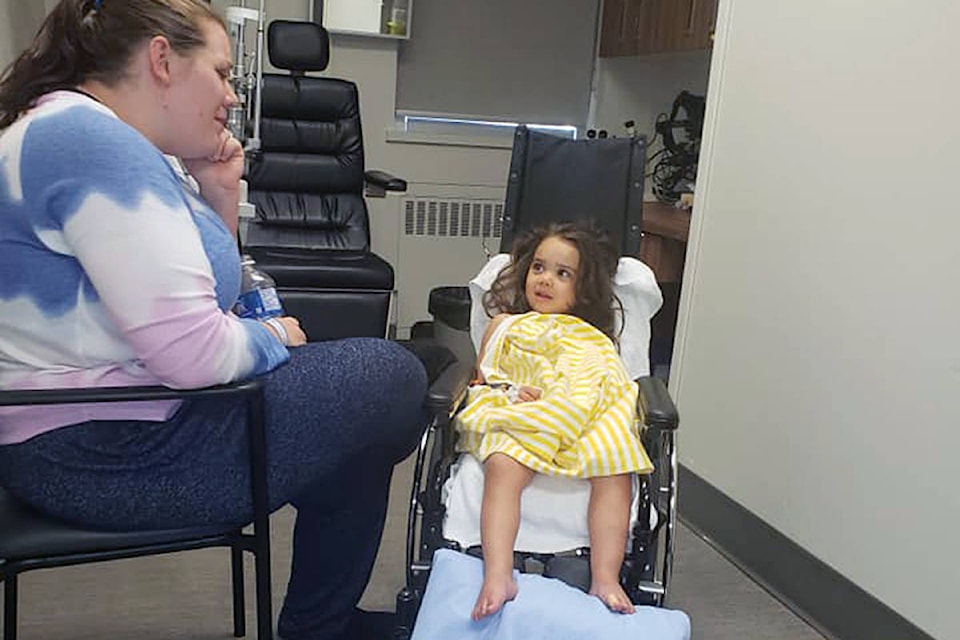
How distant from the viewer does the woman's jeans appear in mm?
1131

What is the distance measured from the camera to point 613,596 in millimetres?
1343

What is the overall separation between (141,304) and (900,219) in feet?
4.58

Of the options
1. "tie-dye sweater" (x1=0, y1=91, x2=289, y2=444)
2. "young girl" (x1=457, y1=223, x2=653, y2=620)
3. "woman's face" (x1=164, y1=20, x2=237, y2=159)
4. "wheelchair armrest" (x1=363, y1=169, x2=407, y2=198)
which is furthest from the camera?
"wheelchair armrest" (x1=363, y1=169, x2=407, y2=198)

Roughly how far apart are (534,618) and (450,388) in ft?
1.23

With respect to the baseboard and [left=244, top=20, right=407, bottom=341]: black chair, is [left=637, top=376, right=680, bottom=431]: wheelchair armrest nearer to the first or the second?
the baseboard

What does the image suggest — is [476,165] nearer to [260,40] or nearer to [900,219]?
[260,40]

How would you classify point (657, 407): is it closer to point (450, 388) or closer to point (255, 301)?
point (450, 388)

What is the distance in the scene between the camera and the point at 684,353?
2.35 m

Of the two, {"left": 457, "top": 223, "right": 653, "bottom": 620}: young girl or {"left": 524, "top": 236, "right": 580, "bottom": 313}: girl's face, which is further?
{"left": 524, "top": 236, "right": 580, "bottom": 313}: girl's face

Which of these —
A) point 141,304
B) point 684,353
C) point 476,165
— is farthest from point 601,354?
point 476,165

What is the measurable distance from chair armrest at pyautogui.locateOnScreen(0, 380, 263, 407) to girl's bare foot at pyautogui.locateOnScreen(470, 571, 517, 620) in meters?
0.48

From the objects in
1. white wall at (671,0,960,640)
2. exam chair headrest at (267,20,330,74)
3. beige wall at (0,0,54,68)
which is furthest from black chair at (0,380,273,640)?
exam chair headrest at (267,20,330,74)

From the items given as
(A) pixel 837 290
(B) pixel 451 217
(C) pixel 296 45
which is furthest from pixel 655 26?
(A) pixel 837 290

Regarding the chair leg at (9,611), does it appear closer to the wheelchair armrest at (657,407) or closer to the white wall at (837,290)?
the wheelchair armrest at (657,407)
